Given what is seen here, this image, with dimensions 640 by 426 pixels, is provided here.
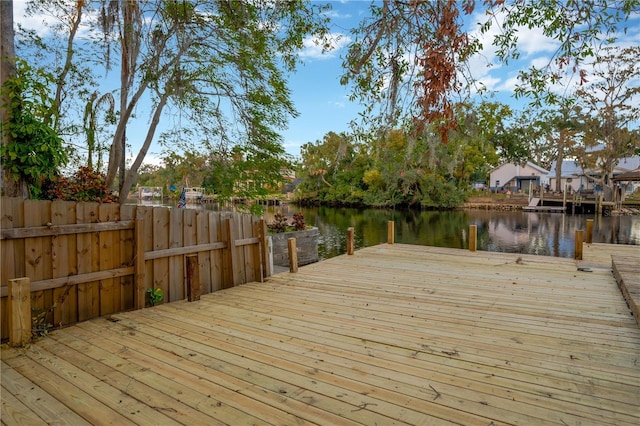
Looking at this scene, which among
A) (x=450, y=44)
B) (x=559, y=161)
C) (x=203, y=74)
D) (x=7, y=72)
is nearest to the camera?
(x=450, y=44)

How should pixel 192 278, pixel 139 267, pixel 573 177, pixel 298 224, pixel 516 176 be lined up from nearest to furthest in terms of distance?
pixel 139 267, pixel 192 278, pixel 298 224, pixel 573 177, pixel 516 176

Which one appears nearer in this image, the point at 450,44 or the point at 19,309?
the point at 450,44

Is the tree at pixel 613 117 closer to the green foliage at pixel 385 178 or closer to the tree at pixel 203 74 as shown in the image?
the green foliage at pixel 385 178

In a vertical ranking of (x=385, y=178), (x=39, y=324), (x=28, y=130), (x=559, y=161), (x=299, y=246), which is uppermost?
(x=559, y=161)

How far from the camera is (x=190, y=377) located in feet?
8.51

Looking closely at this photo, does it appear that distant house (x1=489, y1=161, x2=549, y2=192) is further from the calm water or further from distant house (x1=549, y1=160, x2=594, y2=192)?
the calm water

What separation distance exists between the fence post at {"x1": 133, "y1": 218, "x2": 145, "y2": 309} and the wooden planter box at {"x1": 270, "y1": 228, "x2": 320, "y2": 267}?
6605mm

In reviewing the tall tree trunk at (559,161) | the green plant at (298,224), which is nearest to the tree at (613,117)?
the tall tree trunk at (559,161)

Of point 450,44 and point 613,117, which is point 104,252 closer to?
point 450,44

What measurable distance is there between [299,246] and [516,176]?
46.9m

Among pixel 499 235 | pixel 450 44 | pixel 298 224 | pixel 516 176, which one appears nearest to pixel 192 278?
pixel 450 44

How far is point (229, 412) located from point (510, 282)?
5265 mm

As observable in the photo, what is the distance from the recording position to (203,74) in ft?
31.4

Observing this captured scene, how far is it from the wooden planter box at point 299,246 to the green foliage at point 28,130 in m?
6.86
